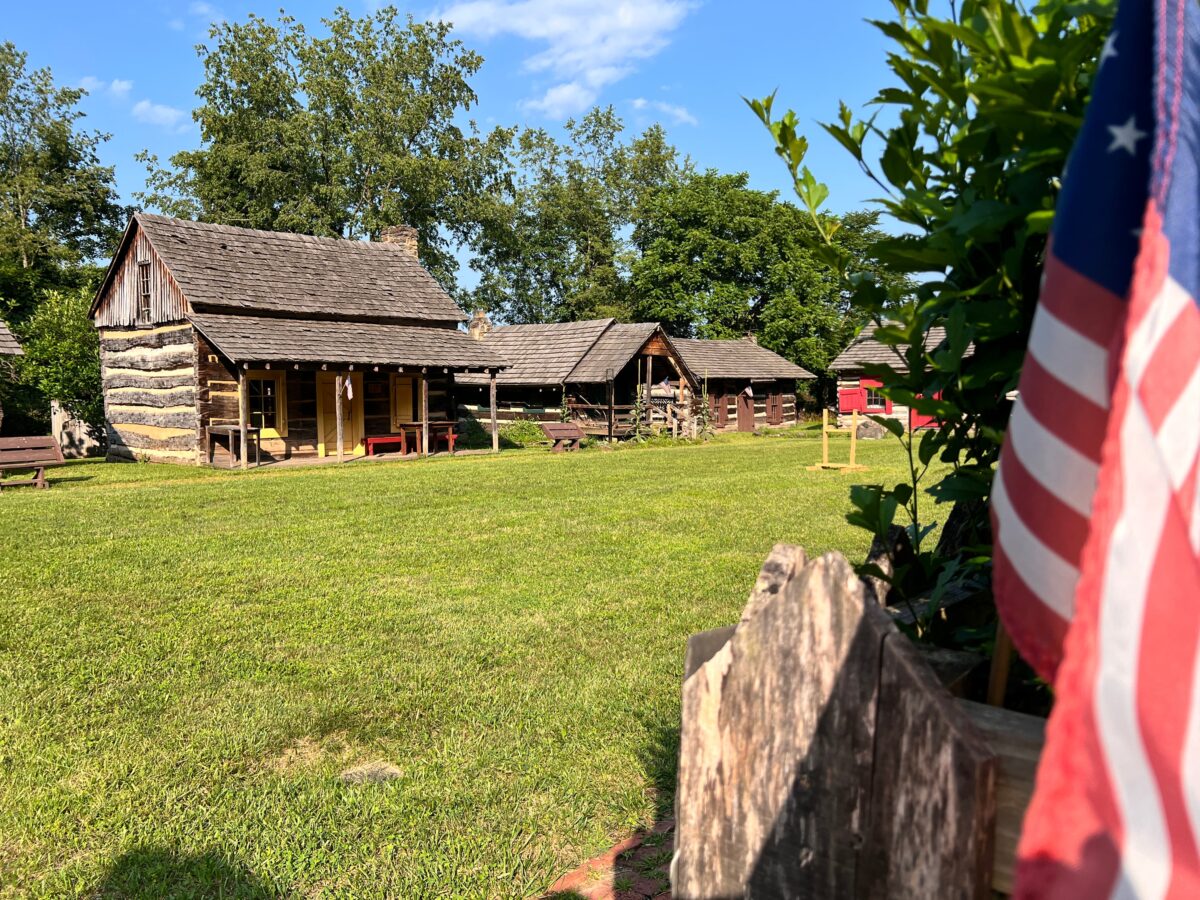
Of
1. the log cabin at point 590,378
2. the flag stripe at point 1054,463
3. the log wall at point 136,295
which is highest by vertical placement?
the log wall at point 136,295

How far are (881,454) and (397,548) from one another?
17.5 m

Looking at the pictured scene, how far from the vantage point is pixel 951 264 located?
60.1 inches

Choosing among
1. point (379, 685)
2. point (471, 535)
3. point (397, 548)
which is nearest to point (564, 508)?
point (471, 535)

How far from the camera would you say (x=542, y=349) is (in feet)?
113

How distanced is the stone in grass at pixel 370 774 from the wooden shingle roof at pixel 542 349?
90.2ft

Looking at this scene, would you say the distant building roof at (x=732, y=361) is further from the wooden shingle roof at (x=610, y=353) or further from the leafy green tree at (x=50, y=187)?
the leafy green tree at (x=50, y=187)

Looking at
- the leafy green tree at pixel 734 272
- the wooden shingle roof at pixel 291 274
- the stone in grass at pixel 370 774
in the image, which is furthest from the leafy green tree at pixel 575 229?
the stone in grass at pixel 370 774

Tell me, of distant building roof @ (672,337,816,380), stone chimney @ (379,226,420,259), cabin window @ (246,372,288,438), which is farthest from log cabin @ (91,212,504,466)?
distant building roof @ (672,337,816,380)

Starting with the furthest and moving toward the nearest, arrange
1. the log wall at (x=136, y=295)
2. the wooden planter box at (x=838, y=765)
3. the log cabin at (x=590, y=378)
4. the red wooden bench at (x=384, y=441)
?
1. the log cabin at (x=590, y=378)
2. the red wooden bench at (x=384, y=441)
3. the log wall at (x=136, y=295)
4. the wooden planter box at (x=838, y=765)

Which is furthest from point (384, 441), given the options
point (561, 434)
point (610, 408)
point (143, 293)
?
point (610, 408)

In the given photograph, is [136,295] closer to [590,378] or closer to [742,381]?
[590,378]

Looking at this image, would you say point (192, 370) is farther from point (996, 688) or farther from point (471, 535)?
point (996, 688)

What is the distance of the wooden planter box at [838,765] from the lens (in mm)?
1168

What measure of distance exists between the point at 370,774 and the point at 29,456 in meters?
15.0
